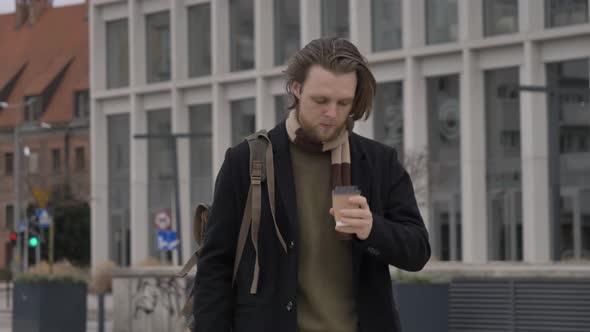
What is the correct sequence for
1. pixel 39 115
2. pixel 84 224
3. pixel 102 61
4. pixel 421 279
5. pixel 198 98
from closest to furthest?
1. pixel 421 279
2. pixel 198 98
3. pixel 102 61
4. pixel 84 224
5. pixel 39 115

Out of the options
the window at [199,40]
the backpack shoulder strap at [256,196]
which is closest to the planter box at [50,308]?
the backpack shoulder strap at [256,196]

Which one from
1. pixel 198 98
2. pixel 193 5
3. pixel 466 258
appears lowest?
pixel 466 258

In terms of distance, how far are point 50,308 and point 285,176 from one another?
16586mm

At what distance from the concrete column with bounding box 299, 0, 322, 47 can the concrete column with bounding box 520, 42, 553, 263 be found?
1001cm

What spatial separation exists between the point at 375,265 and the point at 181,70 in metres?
53.2

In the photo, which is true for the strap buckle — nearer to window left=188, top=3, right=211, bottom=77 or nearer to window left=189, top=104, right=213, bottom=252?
window left=189, top=104, right=213, bottom=252

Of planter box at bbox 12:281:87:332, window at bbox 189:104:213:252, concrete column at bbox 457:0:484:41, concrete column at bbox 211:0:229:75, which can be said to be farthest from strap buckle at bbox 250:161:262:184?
concrete column at bbox 211:0:229:75

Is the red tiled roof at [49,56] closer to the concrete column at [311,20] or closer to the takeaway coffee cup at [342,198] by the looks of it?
the concrete column at [311,20]

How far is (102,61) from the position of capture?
61938 millimetres

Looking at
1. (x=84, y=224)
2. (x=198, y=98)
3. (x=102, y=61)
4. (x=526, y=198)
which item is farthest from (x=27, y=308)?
(x=84, y=224)

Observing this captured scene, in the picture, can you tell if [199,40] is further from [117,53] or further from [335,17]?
[335,17]

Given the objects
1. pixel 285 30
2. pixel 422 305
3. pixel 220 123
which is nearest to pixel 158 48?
pixel 220 123

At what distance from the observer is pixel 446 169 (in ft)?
153

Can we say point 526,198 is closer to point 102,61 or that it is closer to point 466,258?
point 466,258
